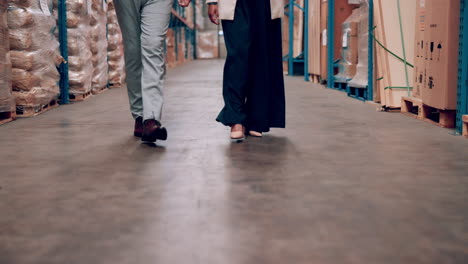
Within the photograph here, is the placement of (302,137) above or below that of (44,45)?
below

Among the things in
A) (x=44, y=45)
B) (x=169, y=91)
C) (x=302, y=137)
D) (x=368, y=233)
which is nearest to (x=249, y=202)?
(x=368, y=233)

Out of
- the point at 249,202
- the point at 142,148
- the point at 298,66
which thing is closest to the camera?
the point at 249,202

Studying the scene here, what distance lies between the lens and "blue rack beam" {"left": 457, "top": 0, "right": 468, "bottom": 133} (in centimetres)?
384

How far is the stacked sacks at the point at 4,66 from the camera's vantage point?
462 centimetres

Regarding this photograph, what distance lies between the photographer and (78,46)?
668cm

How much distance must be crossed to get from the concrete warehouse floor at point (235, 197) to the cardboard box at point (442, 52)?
0.93ft

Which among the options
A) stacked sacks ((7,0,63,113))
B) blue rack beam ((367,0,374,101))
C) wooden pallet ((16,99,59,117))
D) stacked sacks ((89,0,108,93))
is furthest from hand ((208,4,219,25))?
stacked sacks ((89,0,108,93))

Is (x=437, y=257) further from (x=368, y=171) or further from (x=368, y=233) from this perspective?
(x=368, y=171)

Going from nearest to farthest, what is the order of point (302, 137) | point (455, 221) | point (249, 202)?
point (455, 221)
point (249, 202)
point (302, 137)

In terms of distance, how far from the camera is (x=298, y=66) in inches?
516

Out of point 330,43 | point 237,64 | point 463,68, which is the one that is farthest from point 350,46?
point 237,64

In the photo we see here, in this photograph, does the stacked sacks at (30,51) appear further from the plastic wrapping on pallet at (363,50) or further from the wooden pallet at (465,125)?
the wooden pallet at (465,125)

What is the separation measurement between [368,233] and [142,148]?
76.7 inches

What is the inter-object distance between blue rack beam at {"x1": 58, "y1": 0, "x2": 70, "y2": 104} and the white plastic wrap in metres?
3.37
